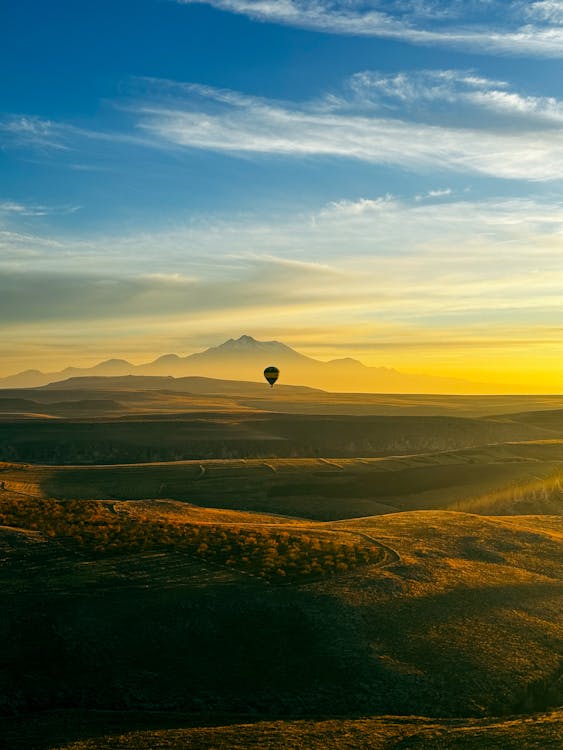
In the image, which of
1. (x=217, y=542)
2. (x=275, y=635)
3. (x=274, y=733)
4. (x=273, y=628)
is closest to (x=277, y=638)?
(x=275, y=635)

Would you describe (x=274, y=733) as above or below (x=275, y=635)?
below

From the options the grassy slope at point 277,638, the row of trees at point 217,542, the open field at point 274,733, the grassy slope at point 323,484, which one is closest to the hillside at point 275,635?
the grassy slope at point 277,638

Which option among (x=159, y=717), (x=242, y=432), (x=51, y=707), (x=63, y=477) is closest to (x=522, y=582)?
(x=159, y=717)

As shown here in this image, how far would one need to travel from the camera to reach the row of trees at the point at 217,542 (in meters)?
40.1

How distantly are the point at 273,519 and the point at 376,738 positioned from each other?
36.2 meters

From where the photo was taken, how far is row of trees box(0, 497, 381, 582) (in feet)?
132

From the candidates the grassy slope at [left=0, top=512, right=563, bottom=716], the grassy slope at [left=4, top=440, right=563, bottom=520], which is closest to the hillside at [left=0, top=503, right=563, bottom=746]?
the grassy slope at [left=0, top=512, right=563, bottom=716]

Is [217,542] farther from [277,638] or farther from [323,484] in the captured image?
[323,484]

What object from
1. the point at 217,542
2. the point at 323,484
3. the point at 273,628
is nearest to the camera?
the point at 273,628

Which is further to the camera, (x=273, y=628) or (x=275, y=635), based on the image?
(x=273, y=628)

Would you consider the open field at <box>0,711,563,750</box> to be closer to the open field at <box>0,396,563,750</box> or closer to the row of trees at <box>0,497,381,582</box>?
the open field at <box>0,396,563,750</box>

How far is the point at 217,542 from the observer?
145 ft

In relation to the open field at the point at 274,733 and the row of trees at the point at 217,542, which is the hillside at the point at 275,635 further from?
the open field at the point at 274,733

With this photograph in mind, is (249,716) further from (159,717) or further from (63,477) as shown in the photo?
(63,477)
